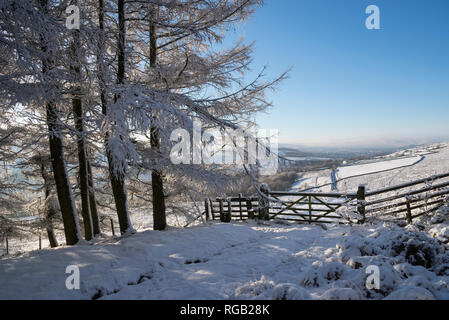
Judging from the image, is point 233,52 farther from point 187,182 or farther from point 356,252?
point 356,252

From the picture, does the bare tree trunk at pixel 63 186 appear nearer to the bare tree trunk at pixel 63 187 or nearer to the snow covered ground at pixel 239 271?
the bare tree trunk at pixel 63 187

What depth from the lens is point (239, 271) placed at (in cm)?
436

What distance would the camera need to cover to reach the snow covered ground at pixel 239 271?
10.2 feet

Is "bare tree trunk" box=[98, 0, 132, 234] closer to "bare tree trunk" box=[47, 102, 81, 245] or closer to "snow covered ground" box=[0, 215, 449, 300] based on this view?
"bare tree trunk" box=[47, 102, 81, 245]

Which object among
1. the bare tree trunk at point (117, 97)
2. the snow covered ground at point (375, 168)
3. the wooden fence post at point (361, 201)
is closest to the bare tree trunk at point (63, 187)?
the bare tree trunk at point (117, 97)

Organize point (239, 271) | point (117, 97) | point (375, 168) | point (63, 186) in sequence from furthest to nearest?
point (375, 168) < point (63, 186) < point (117, 97) < point (239, 271)


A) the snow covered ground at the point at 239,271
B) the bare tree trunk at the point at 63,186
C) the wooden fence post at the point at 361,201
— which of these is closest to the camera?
the snow covered ground at the point at 239,271

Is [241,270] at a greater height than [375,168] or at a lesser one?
lesser

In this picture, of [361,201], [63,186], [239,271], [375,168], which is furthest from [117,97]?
[375,168]

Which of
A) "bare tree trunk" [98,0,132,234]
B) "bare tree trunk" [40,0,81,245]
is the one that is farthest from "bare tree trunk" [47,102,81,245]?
"bare tree trunk" [98,0,132,234]

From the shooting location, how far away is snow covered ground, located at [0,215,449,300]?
3.12m

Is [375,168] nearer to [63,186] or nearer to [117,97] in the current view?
[117,97]

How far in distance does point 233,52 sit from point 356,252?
6.48 meters
